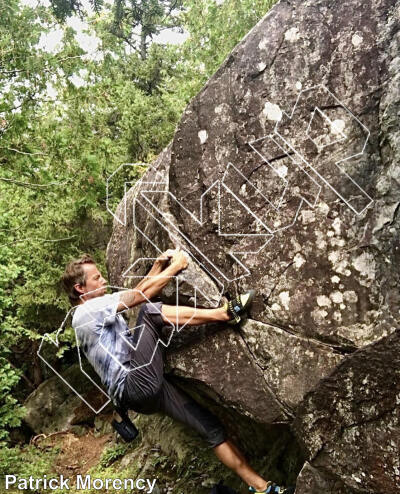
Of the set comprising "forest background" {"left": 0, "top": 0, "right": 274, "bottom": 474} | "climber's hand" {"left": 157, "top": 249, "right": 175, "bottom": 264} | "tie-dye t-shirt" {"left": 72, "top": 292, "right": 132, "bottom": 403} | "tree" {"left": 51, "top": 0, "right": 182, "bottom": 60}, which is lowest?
"tie-dye t-shirt" {"left": 72, "top": 292, "right": 132, "bottom": 403}

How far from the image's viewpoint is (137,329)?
5.11 meters

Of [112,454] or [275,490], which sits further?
[112,454]

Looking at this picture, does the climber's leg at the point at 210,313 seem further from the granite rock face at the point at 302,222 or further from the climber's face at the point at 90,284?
the climber's face at the point at 90,284

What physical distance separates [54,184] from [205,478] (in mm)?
4883

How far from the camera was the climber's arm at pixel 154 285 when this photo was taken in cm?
502

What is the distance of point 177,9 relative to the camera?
17875 millimetres

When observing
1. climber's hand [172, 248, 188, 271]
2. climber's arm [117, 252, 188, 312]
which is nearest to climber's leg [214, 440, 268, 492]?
climber's arm [117, 252, 188, 312]

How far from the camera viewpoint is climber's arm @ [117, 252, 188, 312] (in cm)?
502

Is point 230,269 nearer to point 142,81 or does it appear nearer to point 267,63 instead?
point 267,63

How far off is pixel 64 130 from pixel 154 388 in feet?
12.4

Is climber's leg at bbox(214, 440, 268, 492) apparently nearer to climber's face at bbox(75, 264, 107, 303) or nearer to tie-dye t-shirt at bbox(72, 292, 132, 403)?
tie-dye t-shirt at bbox(72, 292, 132, 403)

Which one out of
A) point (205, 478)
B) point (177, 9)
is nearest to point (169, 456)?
point (205, 478)

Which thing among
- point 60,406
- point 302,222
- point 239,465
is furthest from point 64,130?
point 60,406
